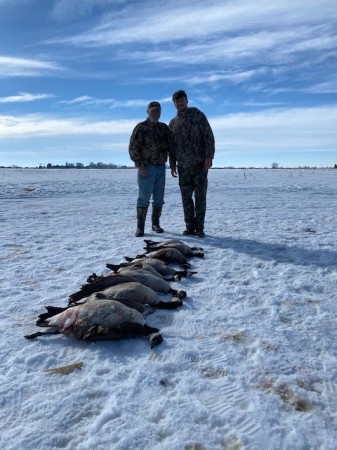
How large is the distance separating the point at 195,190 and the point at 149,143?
4.13 feet

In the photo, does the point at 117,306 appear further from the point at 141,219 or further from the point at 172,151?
the point at 172,151

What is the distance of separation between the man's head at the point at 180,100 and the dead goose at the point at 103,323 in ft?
16.8

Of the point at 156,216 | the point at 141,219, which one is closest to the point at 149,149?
the point at 141,219

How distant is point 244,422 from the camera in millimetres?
2568

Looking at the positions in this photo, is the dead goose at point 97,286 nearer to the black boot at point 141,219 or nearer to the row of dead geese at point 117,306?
the row of dead geese at point 117,306

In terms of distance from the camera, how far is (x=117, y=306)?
3705 millimetres

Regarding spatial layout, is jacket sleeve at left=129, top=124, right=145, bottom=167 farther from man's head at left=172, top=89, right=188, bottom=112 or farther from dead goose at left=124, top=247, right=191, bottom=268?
dead goose at left=124, top=247, right=191, bottom=268

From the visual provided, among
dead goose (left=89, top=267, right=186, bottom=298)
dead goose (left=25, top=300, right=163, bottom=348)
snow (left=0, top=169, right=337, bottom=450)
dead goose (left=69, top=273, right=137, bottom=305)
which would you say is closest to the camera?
snow (left=0, top=169, right=337, bottom=450)

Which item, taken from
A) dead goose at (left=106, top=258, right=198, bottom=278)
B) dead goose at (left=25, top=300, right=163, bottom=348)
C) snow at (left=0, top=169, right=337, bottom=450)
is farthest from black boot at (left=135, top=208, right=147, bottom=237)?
dead goose at (left=25, top=300, right=163, bottom=348)

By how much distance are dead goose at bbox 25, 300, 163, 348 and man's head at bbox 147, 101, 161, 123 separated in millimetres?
5115

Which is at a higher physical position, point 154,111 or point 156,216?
point 154,111

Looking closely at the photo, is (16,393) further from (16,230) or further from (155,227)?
(16,230)

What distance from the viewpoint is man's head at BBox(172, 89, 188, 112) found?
7863 mm

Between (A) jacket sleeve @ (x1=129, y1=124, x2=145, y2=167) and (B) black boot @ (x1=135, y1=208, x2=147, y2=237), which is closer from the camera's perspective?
(A) jacket sleeve @ (x1=129, y1=124, x2=145, y2=167)
